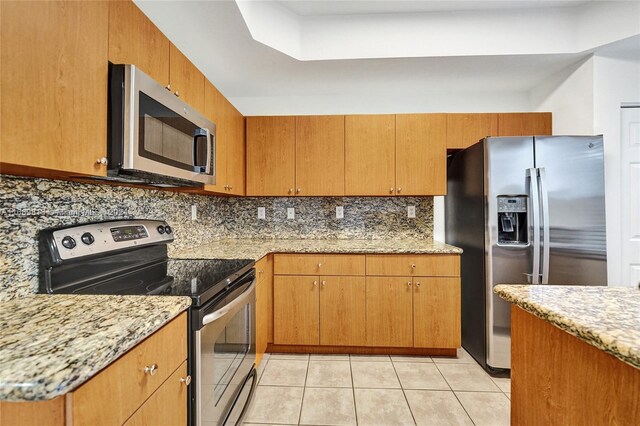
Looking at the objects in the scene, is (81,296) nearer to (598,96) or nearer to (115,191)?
(115,191)

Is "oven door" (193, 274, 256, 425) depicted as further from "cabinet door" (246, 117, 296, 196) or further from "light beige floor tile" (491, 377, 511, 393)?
"light beige floor tile" (491, 377, 511, 393)

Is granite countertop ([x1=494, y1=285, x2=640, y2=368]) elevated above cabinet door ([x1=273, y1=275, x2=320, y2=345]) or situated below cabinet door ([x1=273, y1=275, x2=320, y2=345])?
above

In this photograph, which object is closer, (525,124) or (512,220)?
(512,220)

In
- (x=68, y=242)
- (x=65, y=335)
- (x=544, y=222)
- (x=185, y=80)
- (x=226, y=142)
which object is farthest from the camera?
(x=226, y=142)

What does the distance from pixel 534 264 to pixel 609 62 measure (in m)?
1.66

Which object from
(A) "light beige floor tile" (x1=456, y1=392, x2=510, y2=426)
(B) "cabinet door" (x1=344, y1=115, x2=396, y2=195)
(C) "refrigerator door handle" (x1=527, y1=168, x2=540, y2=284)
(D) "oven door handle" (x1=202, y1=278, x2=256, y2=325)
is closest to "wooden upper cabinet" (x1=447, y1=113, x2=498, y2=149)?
(B) "cabinet door" (x1=344, y1=115, x2=396, y2=195)

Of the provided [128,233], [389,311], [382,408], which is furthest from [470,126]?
[128,233]

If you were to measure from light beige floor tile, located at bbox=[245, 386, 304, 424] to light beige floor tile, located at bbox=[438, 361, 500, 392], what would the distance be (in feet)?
3.48

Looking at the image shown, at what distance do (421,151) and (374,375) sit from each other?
1.86 m

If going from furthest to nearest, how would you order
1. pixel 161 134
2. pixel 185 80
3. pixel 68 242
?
1. pixel 185 80
2. pixel 161 134
3. pixel 68 242

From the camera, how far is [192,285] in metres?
1.14

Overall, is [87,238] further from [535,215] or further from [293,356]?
[535,215]

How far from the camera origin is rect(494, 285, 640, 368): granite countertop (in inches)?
22.1

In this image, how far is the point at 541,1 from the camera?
6.53ft
